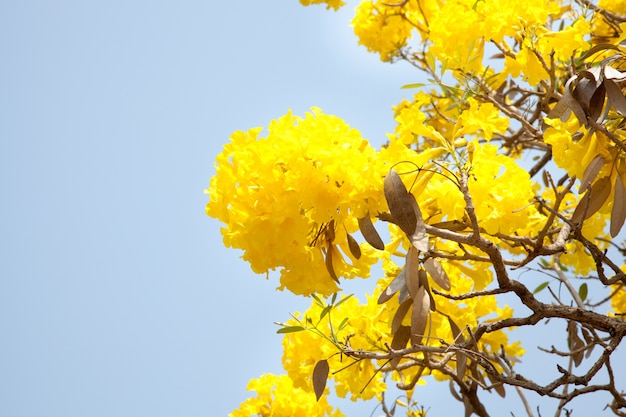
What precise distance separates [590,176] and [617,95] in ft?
0.50

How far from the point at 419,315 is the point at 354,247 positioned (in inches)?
7.1

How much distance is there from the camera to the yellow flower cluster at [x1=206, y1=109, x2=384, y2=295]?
1.16 meters

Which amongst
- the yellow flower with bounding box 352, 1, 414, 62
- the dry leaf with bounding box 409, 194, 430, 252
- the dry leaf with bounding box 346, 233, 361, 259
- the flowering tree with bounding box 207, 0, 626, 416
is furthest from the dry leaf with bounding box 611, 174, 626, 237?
the yellow flower with bounding box 352, 1, 414, 62

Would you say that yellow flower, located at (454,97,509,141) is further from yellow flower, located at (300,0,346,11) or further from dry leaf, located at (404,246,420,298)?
yellow flower, located at (300,0,346,11)

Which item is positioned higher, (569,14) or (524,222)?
(569,14)

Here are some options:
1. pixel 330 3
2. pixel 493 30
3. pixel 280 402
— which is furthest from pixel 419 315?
pixel 330 3

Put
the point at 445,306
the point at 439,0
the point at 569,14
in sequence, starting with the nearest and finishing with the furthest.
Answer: the point at 445,306 < the point at 569,14 < the point at 439,0

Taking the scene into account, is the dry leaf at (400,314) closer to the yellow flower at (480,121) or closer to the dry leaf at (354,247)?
the dry leaf at (354,247)

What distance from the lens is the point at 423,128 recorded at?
4.60 feet

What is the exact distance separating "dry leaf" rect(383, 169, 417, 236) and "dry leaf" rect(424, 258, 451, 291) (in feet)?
0.79

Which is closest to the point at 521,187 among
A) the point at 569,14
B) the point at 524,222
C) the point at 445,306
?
the point at 524,222

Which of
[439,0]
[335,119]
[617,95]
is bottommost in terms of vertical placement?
[335,119]

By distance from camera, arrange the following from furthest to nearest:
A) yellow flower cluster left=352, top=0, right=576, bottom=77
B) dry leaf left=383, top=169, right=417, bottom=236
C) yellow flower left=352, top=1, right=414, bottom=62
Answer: yellow flower left=352, top=1, right=414, bottom=62 → yellow flower cluster left=352, top=0, right=576, bottom=77 → dry leaf left=383, top=169, right=417, bottom=236

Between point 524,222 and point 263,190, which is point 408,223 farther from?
point 524,222
